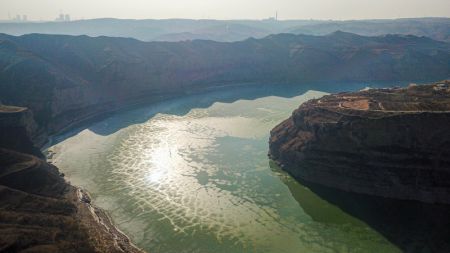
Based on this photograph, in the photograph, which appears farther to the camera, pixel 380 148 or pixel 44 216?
pixel 380 148

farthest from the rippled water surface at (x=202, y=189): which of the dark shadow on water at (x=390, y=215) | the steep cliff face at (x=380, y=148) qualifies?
the steep cliff face at (x=380, y=148)

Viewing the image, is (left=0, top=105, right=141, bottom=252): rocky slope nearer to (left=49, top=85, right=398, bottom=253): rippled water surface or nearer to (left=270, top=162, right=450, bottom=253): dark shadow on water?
(left=49, top=85, right=398, bottom=253): rippled water surface

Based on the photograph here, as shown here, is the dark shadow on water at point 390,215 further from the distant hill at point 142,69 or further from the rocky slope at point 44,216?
the distant hill at point 142,69

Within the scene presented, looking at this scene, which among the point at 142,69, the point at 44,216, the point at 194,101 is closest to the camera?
the point at 44,216

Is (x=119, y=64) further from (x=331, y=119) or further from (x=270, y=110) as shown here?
(x=331, y=119)

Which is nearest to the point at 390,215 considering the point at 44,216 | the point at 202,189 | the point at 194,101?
the point at 202,189

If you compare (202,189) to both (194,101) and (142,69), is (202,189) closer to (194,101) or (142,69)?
(194,101)

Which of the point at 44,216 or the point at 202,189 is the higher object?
the point at 44,216
